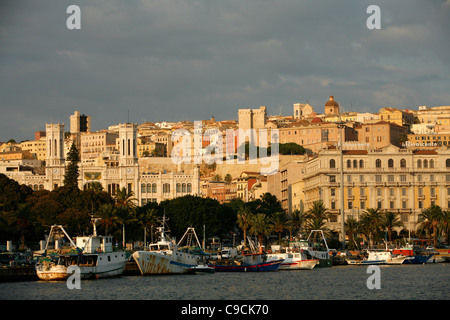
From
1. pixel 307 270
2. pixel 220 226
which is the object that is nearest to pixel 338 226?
pixel 220 226

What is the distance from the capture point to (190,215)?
497 feet


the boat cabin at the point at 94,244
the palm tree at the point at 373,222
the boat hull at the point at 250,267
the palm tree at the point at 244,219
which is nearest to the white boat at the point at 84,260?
the boat cabin at the point at 94,244

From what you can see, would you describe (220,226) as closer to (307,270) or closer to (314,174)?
(314,174)

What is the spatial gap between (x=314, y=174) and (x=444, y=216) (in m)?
26.6

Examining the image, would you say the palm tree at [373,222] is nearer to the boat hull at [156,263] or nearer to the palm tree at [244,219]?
the palm tree at [244,219]

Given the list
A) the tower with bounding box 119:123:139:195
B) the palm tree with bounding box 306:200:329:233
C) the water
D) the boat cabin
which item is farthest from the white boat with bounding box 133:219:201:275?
the tower with bounding box 119:123:139:195

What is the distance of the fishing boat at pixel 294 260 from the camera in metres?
107

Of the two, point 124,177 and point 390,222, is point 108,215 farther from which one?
point 124,177

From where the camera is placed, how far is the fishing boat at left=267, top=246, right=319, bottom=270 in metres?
107

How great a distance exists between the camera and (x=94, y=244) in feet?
292

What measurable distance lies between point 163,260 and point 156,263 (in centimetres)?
91

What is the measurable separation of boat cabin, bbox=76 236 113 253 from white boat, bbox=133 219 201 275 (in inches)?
162

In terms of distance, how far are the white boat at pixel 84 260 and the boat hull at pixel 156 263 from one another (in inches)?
95.8

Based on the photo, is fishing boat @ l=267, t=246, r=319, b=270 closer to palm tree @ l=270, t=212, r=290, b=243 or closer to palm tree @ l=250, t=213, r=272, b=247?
palm tree @ l=250, t=213, r=272, b=247
